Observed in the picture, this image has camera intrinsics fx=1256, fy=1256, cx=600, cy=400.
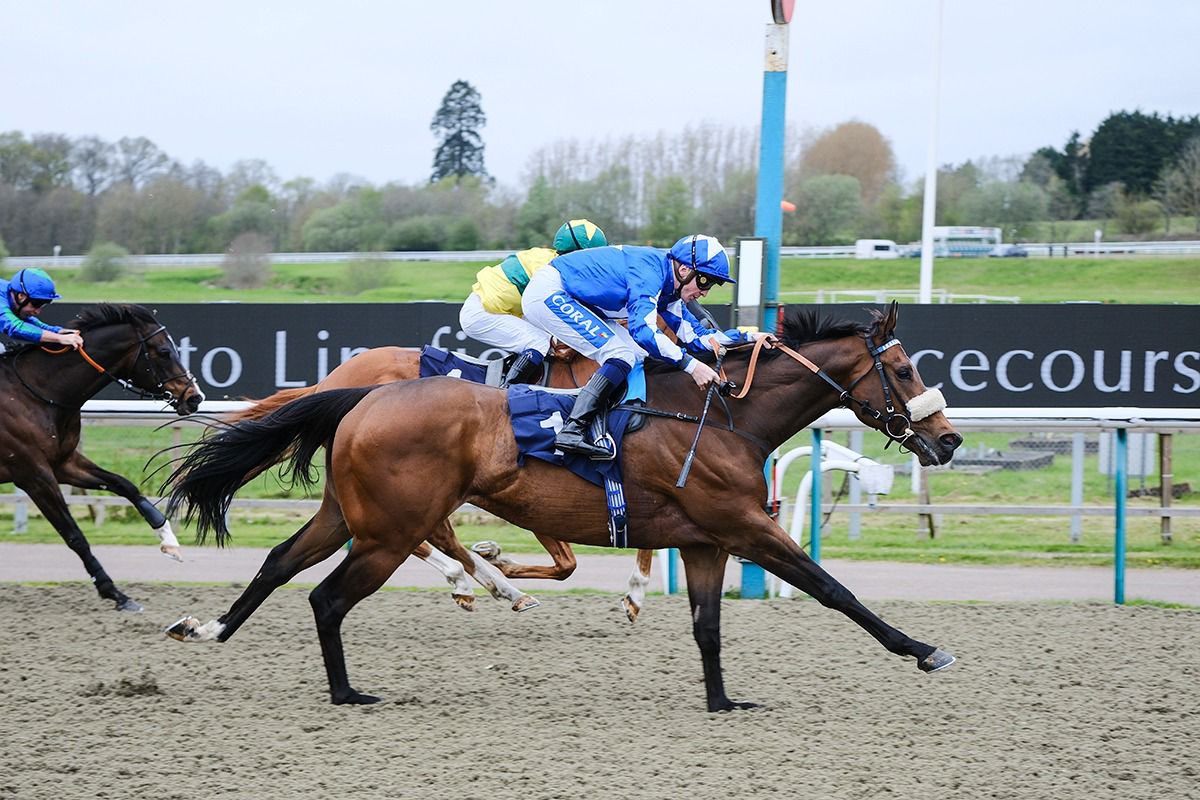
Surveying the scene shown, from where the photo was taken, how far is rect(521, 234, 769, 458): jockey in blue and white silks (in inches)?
191

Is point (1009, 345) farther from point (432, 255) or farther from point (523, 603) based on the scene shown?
point (432, 255)

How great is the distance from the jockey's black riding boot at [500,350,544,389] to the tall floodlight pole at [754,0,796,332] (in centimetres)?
148

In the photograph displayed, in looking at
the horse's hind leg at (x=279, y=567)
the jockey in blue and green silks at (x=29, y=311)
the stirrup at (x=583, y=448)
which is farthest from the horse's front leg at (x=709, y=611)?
the jockey in blue and green silks at (x=29, y=311)

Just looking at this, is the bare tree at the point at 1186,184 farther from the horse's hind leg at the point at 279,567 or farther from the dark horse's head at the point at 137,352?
the horse's hind leg at the point at 279,567

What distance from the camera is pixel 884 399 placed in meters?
4.93

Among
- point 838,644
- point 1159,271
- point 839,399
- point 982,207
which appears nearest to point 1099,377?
point 838,644

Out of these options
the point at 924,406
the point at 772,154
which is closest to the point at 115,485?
the point at 772,154

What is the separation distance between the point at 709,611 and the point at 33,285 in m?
4.50

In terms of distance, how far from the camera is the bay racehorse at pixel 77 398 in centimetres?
684

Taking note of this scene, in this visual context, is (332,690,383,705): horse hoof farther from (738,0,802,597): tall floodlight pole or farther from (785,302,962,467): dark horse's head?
(738,0,802,597): tall floodlight pole

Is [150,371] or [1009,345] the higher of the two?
[1009,345]

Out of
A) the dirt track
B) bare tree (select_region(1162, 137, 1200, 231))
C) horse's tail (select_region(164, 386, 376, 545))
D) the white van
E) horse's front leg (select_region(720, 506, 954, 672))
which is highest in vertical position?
bare tree (select_region(1162, 137, 1200, 231))

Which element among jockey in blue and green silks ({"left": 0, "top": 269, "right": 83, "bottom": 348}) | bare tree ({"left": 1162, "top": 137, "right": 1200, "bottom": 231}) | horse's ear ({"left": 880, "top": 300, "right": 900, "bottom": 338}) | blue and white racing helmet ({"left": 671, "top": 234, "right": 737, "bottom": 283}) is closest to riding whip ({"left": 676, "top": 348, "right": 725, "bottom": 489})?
blue and white racing helmet ({"left": 671, "top": 234, "right": 737, "bottom": 283})

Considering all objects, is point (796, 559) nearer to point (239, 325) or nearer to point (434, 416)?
point (434, 416)
